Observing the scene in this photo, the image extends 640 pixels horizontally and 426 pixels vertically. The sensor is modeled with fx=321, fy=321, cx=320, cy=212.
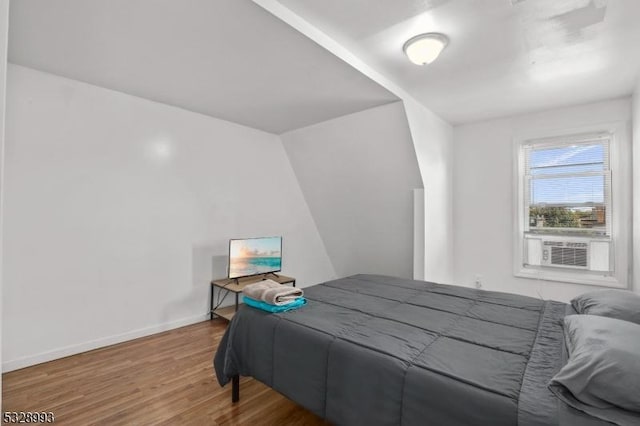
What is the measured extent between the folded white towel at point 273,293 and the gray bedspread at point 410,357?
0.10 meters

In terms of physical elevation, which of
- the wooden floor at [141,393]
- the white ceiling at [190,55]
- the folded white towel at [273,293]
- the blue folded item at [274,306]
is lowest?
the wooden floor at [141,393]

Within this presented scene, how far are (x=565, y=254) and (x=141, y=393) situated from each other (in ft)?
14.7

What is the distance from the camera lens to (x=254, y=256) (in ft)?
12.6

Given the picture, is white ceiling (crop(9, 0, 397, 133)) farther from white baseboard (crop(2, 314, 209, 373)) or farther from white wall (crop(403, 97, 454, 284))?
white baseboard (crop(2, 314, 209, 373))

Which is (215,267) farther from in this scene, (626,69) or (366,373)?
(626,69)

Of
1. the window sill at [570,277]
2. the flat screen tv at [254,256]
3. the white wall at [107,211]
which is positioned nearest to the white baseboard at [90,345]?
the white wall at [107,211]

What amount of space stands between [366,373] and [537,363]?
775mm

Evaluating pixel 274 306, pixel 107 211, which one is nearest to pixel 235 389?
pixel 274 306

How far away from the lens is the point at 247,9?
188 cm

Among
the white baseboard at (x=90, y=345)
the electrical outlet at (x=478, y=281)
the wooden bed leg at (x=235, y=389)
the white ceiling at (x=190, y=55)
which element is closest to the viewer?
the white ceiling at (x=190, y=55)

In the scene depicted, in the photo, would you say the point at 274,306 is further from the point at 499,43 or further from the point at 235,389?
the point at 499,43

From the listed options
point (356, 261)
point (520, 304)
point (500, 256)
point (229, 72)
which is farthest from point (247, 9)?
point (500, 256)

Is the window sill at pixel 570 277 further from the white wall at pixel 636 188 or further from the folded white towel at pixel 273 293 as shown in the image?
the folded white towel at pixel 273 293

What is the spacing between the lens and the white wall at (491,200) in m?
3.84
